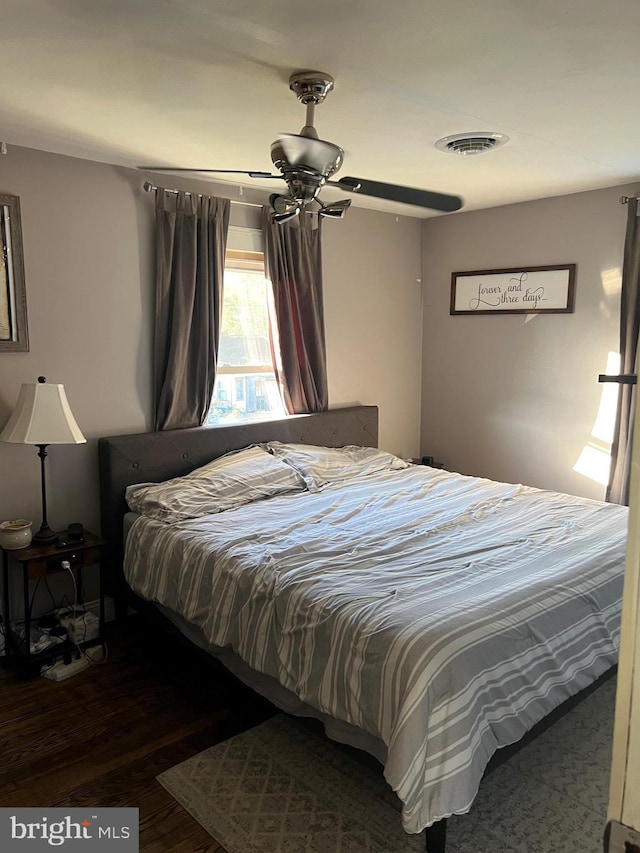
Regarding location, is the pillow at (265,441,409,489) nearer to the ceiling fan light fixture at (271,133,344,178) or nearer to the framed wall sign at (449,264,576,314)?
the framed wall sign at (449,264,576,314)

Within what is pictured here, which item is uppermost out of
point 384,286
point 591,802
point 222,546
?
point 384,286

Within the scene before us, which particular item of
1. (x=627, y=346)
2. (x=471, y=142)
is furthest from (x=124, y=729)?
(x=627, y=346)

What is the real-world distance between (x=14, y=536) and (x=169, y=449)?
962 millimetres

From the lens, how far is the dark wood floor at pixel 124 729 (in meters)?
2.18

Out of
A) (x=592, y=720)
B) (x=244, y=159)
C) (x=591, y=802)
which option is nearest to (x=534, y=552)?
(x=592, y=720)

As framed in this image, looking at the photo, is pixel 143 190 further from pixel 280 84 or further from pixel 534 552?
pixel 534 552

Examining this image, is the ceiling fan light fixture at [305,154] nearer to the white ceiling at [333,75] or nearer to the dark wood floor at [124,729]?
the white ceiling at [333,75]

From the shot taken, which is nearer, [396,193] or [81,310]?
[396,193]

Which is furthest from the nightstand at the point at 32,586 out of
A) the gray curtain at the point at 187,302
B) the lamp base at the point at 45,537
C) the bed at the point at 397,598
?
the gray curtain at the point at 187,302

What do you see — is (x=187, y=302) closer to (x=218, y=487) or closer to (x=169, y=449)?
(x=169, y=449)

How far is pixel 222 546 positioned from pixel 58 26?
2017 mm

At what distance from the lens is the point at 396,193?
8.16 ft

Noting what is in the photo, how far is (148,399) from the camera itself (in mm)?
3709

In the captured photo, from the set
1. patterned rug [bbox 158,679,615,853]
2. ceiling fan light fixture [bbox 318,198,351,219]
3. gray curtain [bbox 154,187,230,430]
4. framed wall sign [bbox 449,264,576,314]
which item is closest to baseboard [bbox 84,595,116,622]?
gray curtain [bbox 154,187,230,430]
